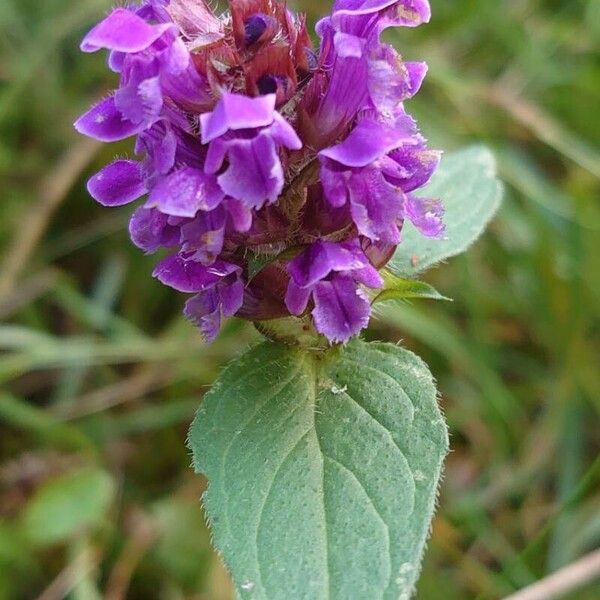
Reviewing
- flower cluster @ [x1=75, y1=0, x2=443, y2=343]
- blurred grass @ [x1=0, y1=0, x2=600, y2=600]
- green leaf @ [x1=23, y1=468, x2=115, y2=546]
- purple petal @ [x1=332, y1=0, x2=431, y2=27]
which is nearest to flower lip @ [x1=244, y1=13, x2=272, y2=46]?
flower cluster @ [x1=75, y1=0, x2=443, y2=343]

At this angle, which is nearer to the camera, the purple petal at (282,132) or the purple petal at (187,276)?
the purple petal at (282,132)

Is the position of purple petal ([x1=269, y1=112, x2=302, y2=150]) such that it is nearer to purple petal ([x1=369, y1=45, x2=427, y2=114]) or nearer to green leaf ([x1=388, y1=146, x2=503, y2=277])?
purple petal ([x1=369, y1=45, x2=427, y2=114])

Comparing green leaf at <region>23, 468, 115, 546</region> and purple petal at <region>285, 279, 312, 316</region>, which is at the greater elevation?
purple petal at <region>285, 279, 312, 316</region>

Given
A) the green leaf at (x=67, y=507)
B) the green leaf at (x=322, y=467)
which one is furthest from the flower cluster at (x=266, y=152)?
the green leaf at (x=67, y=507)

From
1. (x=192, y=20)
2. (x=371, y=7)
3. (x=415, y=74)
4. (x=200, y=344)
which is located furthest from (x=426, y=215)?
(x=200, y=344)

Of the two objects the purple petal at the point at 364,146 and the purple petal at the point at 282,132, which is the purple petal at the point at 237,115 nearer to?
the purple petal at the point at 282,132

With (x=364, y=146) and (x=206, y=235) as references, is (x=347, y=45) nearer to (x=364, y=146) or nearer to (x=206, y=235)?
(x=364, y=146)

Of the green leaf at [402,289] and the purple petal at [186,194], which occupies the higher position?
the purple petal at [186,194]

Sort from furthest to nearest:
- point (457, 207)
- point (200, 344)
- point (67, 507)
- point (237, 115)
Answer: point (200, 344), point (67, 507), point (457, 207), point (237, 115)
